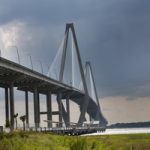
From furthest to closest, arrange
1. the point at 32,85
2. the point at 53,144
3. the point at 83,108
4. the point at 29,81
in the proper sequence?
1. the point at 83,108
2. the point at 32,85
3. the point at 29,81
4. the point at 53,144

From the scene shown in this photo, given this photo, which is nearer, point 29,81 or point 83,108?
point 29,81

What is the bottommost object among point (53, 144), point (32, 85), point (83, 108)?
point (53, 144)

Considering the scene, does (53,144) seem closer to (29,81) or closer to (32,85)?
(29,81)

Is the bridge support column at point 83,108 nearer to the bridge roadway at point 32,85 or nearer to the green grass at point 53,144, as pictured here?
the bridge roadway at point 32,85

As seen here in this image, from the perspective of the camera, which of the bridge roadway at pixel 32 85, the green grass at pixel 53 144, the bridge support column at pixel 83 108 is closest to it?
the green grass at pixel 53 144

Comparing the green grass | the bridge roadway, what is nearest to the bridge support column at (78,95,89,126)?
the bridge roadway

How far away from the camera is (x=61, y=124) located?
497 feet

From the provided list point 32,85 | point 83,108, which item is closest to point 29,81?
point 32,85

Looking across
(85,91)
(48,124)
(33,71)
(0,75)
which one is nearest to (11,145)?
(0,75)

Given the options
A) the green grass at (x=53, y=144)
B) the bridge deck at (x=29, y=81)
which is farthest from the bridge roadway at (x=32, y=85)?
the green grass at (x=53, y=144)

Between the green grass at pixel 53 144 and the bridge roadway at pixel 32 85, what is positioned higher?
the bridge roadway at pixel 32 85

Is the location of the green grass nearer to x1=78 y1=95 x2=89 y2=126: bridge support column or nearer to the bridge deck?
the bridge deck

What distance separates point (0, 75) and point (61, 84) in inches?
1690

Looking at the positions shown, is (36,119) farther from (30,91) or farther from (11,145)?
(11,145)
